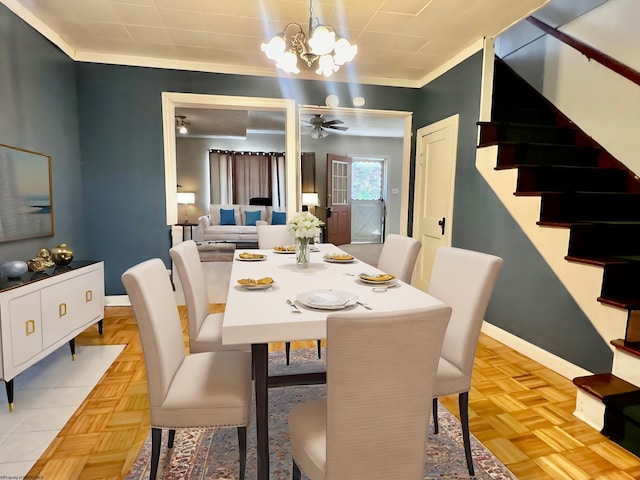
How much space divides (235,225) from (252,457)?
6.67 metres

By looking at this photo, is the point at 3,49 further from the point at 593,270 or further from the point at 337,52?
the point at 593,270

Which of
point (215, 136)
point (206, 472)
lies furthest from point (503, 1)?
point (215, 136)

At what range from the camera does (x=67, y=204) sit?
3.39 metres

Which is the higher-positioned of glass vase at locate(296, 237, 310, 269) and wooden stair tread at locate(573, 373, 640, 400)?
glass vase at locate(296, 237, 310, 269)

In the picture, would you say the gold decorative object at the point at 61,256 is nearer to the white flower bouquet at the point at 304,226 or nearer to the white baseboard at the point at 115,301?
the white baseboard at the point at 115,301

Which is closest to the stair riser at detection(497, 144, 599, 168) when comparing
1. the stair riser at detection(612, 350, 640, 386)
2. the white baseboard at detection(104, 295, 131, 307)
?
the stair riser at detection(612, 350, 640, 386)

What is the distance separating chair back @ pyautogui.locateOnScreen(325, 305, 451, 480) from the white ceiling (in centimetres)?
252

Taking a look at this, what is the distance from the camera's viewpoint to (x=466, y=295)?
5.08ft

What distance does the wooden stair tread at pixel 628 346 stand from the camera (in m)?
1.83

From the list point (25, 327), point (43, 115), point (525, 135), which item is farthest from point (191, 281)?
point (525, 135)

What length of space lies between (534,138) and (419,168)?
1.34 m

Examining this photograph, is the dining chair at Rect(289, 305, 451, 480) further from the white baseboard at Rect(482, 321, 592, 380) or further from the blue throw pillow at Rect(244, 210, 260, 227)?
Result: the blue throw pillow at Rect(244, 210, 260, 227)

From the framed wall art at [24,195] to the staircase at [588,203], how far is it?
362 centimetres

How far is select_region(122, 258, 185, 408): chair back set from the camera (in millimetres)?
1202
